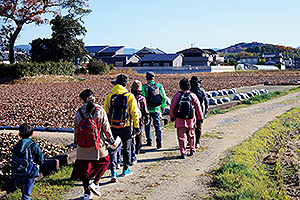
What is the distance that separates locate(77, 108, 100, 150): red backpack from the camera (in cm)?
418

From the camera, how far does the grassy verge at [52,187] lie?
4398mm

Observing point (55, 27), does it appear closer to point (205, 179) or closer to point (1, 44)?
point (1, 44)

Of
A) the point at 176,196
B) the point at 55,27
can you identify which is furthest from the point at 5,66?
the point at 176,196

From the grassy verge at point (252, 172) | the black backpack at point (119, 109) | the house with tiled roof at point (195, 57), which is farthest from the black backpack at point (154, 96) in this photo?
the house with tiled roof at point (195, 57)

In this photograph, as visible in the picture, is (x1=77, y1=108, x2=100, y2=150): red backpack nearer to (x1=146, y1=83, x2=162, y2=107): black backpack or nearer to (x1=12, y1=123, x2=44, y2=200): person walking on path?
(x1=12, y1=123, x2=44, y2=200): person walking on path

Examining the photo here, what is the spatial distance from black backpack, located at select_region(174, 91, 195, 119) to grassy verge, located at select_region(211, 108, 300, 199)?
3.54 ft

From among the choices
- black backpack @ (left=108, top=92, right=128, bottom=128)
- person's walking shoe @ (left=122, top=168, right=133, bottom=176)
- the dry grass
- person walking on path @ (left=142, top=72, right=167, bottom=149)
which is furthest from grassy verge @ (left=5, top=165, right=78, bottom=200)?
the dry grass

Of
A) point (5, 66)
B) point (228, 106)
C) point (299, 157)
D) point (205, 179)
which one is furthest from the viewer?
point (5, 66)

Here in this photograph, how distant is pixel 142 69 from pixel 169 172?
171 feet

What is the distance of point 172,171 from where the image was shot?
532 cm

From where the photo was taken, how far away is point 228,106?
13.2 m

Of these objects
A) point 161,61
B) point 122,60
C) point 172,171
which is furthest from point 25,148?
point 122,60

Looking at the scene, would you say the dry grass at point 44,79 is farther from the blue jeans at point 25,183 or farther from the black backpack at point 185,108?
the blue jeans at point 25,183

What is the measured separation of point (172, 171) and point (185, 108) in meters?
1.25
